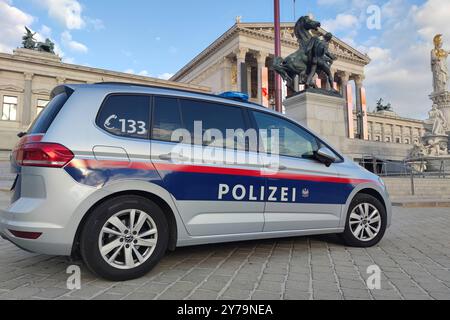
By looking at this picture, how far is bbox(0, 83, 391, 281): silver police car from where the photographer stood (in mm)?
2803

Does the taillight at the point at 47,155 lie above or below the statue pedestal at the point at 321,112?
below

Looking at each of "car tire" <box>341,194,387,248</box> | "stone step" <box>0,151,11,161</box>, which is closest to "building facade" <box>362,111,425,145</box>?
"stone step" <box>0,151,11,161</box>

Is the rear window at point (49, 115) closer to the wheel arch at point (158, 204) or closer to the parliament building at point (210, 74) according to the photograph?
the wheel arch at point (158, 204)

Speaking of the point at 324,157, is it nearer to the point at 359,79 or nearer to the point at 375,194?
the point at 375,194

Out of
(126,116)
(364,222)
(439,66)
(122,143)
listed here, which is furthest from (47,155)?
(439,66)

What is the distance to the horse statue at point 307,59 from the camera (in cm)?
1357

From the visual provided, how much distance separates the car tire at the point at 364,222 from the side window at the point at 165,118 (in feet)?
8.42

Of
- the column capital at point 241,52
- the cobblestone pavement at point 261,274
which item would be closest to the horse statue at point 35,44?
the column capital at point 241,52

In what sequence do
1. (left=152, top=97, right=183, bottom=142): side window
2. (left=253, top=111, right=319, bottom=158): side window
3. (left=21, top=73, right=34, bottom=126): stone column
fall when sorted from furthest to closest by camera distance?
1. (left=21, top=73, right=34, bottom=126): stone column
2. (left=253, top=111, right=319, bottom=158): side window
3. (left=152, top=97, right=183, bottom=142): side window

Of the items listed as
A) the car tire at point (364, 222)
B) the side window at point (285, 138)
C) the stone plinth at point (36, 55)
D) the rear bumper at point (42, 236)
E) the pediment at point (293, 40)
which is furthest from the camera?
the pediment at point (293, 40)

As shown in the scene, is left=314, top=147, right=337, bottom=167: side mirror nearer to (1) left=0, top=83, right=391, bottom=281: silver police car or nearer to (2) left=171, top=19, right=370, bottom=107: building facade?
(1) left=0, top=83, right=391, bottom=281: silver police car

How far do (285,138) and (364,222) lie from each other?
162cm

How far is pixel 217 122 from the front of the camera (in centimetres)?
369

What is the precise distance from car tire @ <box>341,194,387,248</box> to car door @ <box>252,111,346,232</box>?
0.32 metres
